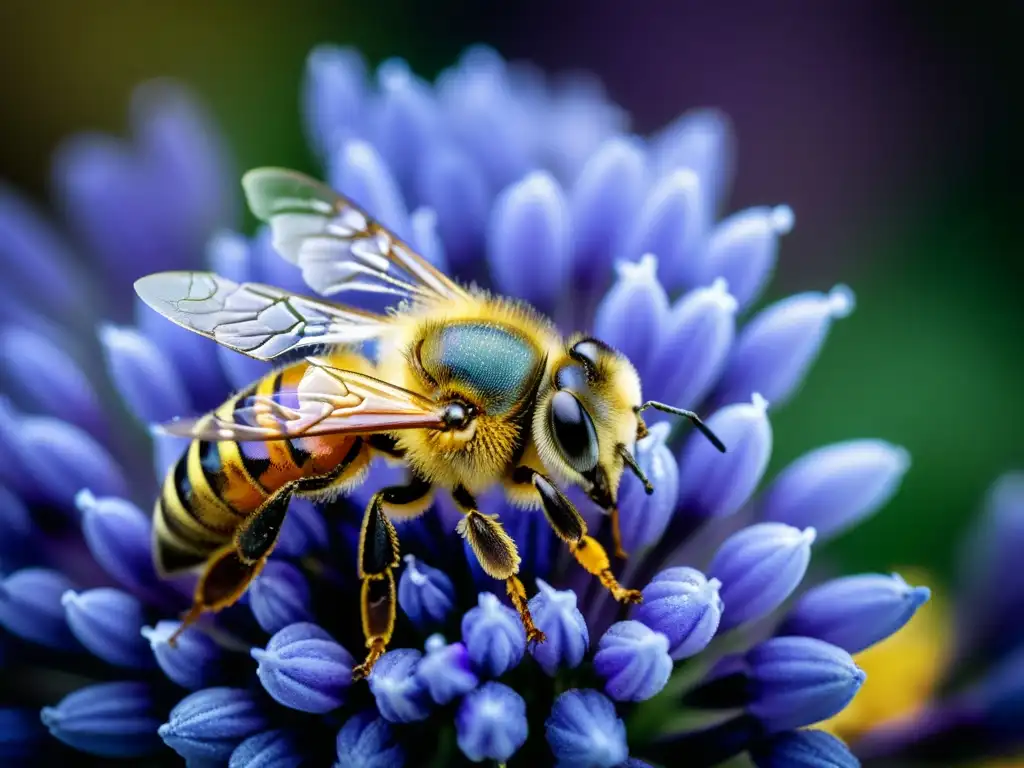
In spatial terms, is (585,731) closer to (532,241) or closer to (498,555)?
(498,555)

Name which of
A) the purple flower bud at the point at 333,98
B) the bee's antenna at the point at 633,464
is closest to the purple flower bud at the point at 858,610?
the bee's antenna at the point at 633,464

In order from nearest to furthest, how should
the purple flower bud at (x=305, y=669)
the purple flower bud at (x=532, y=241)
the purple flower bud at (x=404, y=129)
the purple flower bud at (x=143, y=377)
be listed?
1. the purple flower bud at (x=305, y=669)
2. the purple flower bud at (x=143, y=377)
3. the purple flower bud at (x=532, y=241)
4. the purple flower bud at (x=404, y=129)

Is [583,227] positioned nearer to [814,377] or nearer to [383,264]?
[383,264]

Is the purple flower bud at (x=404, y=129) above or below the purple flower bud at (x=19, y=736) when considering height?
above

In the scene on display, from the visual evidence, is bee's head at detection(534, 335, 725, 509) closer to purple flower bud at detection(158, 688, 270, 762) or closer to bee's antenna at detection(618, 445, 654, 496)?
bee's antenna at detection(618, 445, 654, 496)

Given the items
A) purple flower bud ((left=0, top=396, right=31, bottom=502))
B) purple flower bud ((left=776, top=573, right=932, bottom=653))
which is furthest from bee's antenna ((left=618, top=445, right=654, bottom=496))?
purple flower bud ((left=0, top=396, right=31, bottom=502))

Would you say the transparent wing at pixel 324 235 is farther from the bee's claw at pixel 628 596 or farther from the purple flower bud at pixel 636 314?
the bee's claw at pixel 628 596
